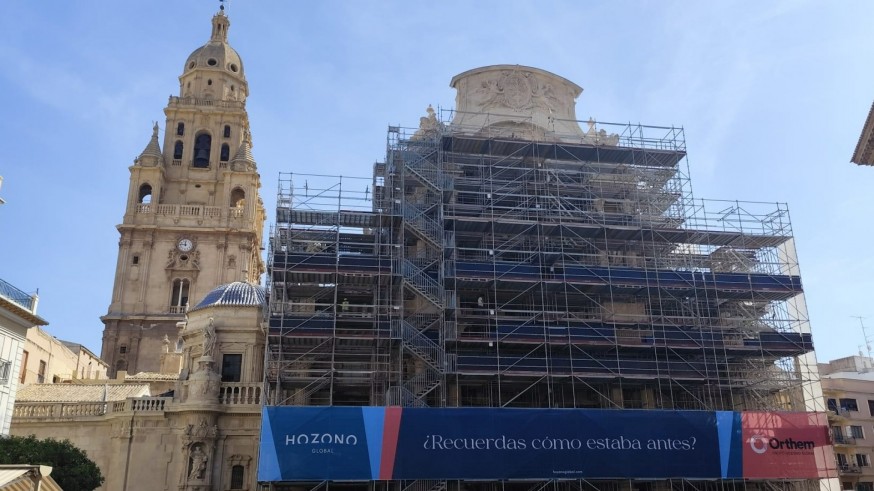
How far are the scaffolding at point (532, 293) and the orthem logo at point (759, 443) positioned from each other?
235 centimetres

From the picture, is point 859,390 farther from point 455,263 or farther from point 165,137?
point 165,137

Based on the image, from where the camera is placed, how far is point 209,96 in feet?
229

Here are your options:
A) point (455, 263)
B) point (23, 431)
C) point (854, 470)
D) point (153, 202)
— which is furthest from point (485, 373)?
point (153, 202)

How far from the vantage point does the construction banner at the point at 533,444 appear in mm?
31719

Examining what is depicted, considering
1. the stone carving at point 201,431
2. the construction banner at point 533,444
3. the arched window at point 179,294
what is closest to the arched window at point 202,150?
the arched window at point 179,294

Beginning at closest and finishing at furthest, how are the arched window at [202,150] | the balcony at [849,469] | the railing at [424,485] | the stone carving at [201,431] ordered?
the railing at [424,485] → the stone carving at [201,431] → the balcony at [849,469] → the arched window at [202,150]

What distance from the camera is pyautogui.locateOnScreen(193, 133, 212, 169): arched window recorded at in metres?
66.8

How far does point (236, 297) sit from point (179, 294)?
22596 mm

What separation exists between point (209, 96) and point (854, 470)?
5610cm

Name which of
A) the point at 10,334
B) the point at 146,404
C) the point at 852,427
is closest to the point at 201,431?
the point at 146,404

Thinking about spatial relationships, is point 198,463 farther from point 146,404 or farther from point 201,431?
point 146,404

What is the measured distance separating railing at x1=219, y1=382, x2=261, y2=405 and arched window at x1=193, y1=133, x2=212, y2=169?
3517cm

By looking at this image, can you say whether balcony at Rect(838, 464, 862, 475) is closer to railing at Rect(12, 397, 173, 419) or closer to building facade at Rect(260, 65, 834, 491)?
building facade at Rect(260, 65, 834, 491)

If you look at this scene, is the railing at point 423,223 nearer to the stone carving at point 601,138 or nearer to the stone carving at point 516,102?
the stone carving at point 516,102
